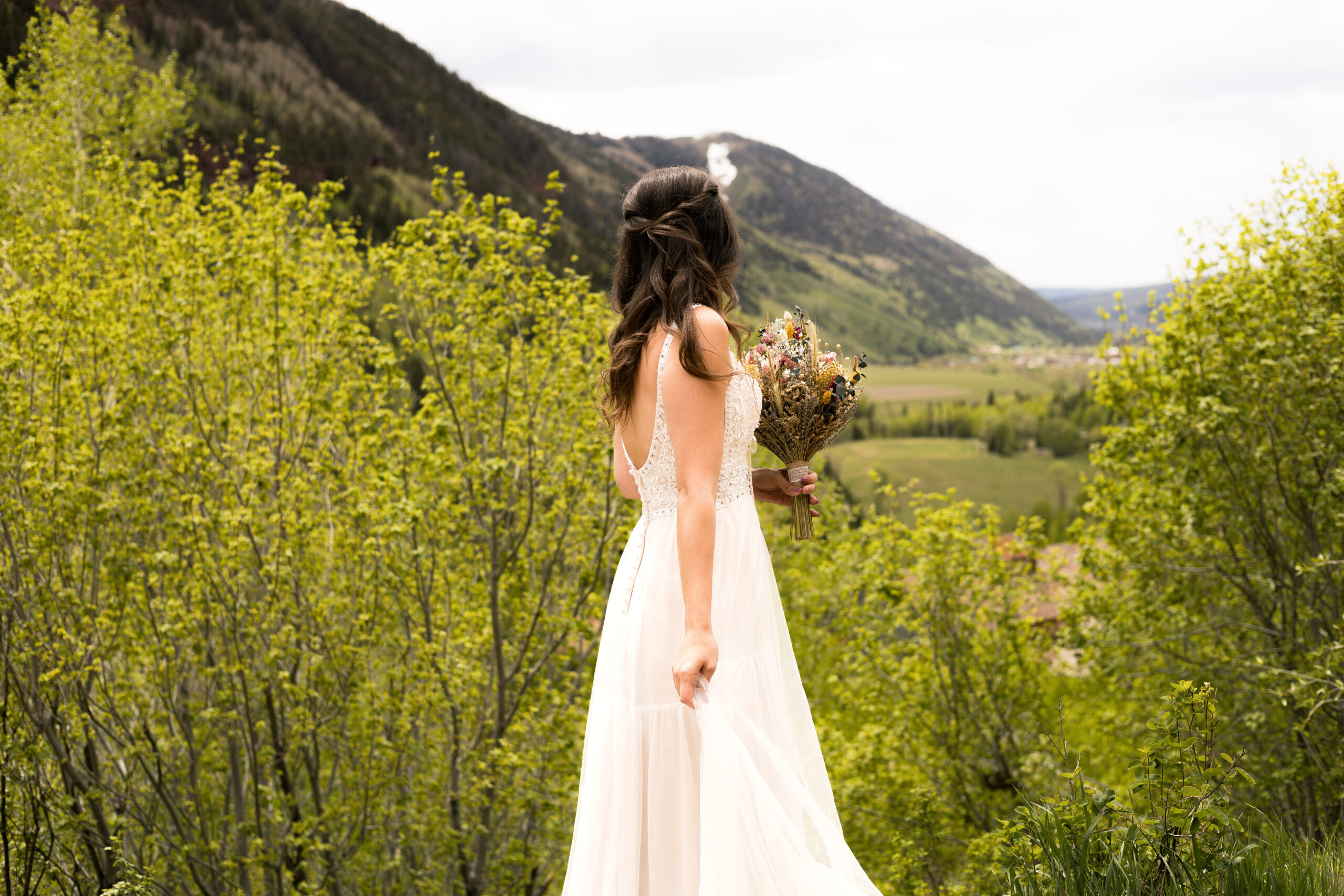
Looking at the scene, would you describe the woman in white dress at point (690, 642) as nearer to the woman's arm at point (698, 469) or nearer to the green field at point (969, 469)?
the woman's arm at point (698, 469)

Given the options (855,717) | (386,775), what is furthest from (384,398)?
(855,717)

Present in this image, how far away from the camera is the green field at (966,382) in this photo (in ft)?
209

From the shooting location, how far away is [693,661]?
6.87 feet

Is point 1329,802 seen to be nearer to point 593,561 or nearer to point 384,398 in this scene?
point 593,561

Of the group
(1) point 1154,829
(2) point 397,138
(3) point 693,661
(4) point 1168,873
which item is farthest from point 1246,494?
(2) point 397,138

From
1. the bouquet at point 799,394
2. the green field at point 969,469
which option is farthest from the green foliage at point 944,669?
the green field at point 969,469

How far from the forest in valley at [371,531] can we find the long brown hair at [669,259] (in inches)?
113

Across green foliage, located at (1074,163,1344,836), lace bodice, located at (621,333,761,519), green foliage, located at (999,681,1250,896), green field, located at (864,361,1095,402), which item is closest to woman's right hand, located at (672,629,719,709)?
lace bodice, located at (621,333,761,519)

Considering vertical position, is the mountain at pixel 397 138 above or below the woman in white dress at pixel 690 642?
above

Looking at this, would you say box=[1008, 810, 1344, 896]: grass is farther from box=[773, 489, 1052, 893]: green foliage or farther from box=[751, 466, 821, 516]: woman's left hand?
box=[773, 489, 1052, 893]: green foliage

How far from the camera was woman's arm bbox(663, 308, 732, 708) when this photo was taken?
2115 millimetres

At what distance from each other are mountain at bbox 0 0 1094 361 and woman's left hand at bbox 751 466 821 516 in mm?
711

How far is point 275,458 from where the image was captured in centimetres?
694

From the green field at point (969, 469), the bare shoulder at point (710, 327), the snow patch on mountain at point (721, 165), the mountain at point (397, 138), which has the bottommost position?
Answer: the green field at point (969, 469)
